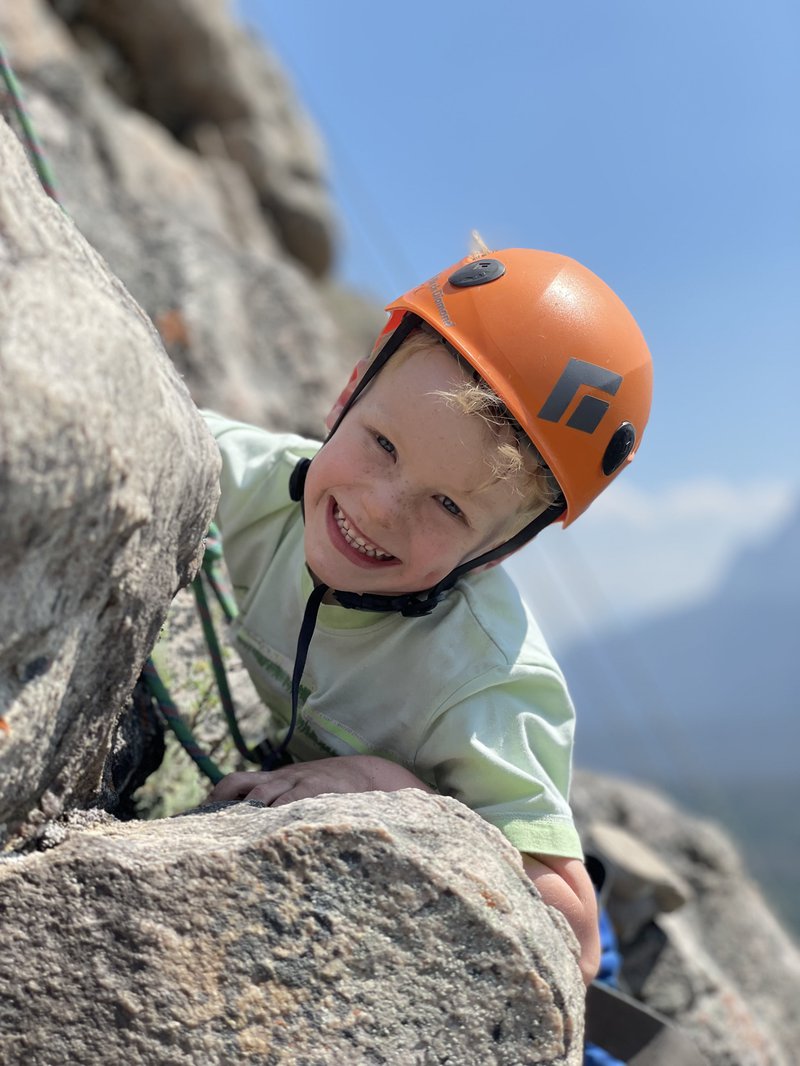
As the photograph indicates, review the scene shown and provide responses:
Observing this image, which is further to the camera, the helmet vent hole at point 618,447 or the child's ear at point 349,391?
the child's ear at point 349,391

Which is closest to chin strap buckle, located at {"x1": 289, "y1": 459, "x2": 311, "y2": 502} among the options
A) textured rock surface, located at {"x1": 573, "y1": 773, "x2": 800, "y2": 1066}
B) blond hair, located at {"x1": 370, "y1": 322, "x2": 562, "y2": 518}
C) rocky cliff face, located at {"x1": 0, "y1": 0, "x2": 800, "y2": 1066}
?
blond hair, located at {"x1": 370, "y1": 322, "x2": 562, "y2": 518}

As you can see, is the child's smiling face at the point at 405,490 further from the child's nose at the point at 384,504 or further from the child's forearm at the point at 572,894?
the child's forearm at the point at 572,894

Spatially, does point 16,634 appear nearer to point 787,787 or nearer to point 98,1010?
point 98,1010

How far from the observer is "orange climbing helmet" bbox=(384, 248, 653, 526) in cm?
213

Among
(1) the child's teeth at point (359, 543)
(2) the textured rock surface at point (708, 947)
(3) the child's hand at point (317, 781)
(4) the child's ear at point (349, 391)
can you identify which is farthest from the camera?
(2) the textured rock surface at point (708, 947)

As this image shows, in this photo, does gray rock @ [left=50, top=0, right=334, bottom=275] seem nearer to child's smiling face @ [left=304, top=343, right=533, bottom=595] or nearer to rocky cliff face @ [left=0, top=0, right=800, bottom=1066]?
child's smiling face @ [left=304, top=343, right=533, bottom=595]

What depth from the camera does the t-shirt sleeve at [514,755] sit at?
6.74 feet

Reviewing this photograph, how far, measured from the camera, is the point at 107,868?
1549mm

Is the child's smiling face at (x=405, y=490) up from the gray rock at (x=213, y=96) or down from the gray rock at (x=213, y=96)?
up

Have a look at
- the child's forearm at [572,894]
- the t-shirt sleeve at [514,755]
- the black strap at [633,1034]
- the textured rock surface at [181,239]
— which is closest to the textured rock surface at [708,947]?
the black strap at [633,1034]

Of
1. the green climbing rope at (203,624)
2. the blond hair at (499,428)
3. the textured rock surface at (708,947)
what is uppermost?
the blond hair at (499,428)

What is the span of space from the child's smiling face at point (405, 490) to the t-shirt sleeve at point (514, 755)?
329mm

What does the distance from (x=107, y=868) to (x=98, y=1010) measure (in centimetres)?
22

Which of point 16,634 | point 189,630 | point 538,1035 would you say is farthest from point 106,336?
point 189,630
